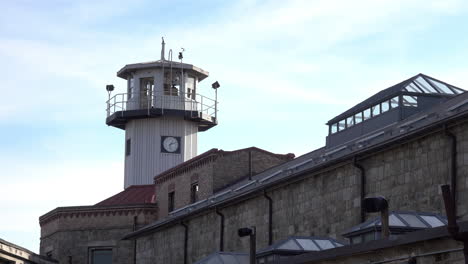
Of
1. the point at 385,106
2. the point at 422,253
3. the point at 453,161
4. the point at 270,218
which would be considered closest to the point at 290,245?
the point at 453,161

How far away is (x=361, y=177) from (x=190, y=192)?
20596 millimetres

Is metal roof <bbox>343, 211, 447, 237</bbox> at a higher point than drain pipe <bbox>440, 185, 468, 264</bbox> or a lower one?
higher

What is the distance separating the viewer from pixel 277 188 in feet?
113

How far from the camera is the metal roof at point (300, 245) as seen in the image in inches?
1037

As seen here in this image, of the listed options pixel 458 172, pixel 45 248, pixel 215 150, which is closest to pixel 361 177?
pixel 458 172

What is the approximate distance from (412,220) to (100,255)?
3211 cm

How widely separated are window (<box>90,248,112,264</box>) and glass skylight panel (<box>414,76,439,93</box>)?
23826 millimetres

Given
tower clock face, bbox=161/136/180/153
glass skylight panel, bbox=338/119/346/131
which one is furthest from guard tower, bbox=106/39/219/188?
glass skylight panel, bbox=338/119/346/131

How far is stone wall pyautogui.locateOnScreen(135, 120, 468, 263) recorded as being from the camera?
25.9 meters

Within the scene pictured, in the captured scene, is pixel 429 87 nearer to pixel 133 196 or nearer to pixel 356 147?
pixel 356 147

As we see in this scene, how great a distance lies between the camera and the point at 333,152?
32.3 m

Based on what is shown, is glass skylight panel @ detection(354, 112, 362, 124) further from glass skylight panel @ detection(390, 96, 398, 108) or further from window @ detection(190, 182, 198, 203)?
window @ detection(190, 182, 198, 203)

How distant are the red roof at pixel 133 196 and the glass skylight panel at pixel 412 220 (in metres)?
31.0

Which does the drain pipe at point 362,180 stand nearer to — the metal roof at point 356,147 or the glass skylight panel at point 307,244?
the metal roof at point 356,147
